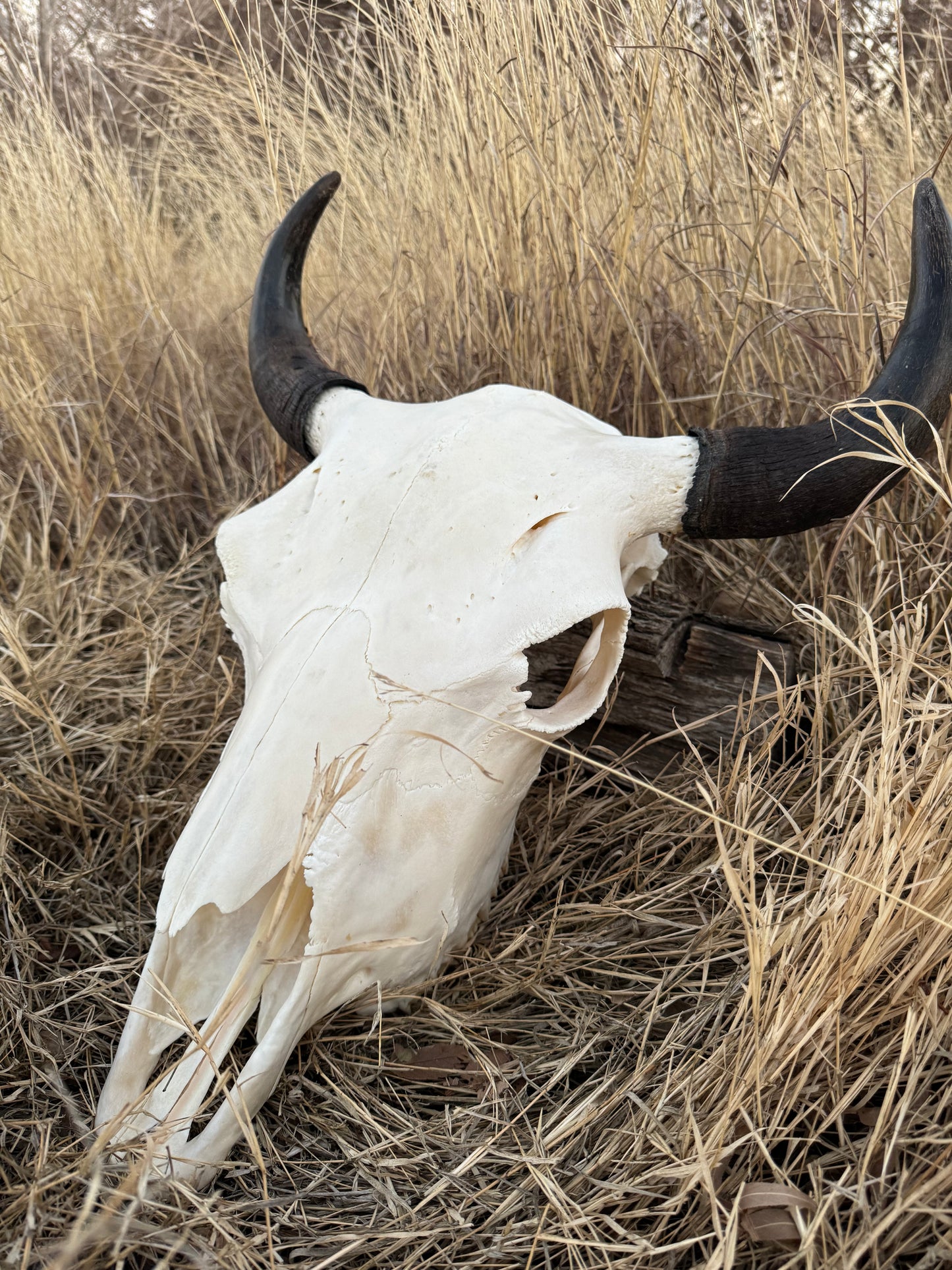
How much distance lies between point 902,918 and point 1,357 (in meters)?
2.73

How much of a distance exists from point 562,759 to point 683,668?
35cm

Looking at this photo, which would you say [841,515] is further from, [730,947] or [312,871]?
[312,871]

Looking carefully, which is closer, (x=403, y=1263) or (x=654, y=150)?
(x=403, y=1263)

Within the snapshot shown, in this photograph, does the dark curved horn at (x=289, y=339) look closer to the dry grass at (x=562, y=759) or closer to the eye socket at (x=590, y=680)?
the dry grass at (x=562, y=759)

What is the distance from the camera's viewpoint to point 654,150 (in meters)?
2.39

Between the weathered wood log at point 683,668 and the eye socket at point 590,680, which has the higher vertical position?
the eye socket at point 590,680

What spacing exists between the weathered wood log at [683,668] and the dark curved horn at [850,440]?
0.39m

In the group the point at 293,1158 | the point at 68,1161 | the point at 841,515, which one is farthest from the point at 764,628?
the point at 68,1161

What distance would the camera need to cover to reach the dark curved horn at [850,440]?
143cm

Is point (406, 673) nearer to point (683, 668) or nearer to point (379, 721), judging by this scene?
point (379, 721)

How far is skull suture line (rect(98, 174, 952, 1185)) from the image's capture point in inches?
51.6

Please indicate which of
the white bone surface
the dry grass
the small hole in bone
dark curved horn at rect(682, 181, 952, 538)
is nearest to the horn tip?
dark curved horn at rect(682, 181, 952, 538)

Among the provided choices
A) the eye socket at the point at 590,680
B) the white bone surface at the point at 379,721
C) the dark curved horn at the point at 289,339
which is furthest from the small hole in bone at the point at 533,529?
the dark curved horn at the point at 289,339

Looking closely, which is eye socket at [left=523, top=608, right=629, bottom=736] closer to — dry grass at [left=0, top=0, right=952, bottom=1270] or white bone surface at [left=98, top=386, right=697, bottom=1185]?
white bone surface at [left=98, top=386, right=697, bottom=1185]
